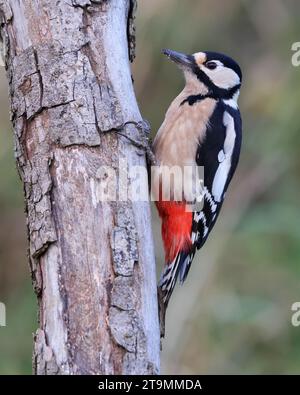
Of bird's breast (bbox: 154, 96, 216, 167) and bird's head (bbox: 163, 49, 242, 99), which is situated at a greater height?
bird's head (bbox: 163, 49, 242, 99)

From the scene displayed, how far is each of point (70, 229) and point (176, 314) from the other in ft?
8.35

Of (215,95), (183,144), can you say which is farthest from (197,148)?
(215,95)

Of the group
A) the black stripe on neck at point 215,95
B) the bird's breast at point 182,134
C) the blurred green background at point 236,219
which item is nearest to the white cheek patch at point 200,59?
the black stripe on neck at point 215,95

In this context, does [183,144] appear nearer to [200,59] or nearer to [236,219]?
[200,59]

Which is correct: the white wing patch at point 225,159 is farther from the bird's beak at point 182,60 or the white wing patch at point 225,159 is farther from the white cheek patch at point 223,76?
the bird's beak at point 182,60

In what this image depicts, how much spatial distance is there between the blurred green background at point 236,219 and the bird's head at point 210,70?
1.35 metres

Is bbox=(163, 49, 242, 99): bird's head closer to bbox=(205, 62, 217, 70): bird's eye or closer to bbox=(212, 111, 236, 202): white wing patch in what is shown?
bbox=(205, 62, 217, 70): bird's eye

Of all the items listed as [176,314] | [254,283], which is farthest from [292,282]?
[176,314]

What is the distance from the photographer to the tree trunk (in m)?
2.86

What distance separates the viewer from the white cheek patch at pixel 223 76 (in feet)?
14.0

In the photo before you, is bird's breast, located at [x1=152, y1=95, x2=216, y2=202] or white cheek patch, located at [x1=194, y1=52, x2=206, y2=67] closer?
bird's breast, located at [x1=152, y1=95, x2=216, y2=202]

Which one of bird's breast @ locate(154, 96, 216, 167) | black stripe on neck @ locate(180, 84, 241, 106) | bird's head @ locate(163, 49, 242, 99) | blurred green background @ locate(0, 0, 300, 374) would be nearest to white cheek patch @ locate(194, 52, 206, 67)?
bird's head @ locate(163, 49, 242, 99)

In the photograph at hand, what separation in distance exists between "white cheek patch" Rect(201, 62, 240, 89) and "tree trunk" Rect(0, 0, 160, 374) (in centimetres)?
85
